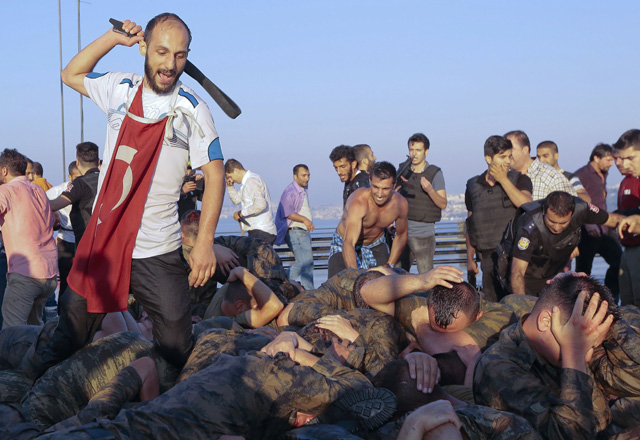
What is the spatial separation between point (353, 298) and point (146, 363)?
1992mm

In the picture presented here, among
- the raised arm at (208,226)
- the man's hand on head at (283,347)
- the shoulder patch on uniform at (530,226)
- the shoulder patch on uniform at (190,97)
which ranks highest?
the shoulder patch on uniform at (190,97)

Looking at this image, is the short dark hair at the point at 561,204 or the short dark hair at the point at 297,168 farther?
the short dark hair at the point at 297,168

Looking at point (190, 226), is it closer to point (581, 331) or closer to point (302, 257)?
point (581, 331)

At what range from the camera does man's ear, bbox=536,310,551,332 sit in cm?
321

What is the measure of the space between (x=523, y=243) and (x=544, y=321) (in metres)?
3.21

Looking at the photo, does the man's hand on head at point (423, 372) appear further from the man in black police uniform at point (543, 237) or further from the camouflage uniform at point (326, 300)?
the man in black police uniform at point (543, 237)

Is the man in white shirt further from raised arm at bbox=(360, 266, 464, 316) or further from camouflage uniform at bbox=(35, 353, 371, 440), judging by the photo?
camouflage uniform at bbox=(35, 353, 371, 440)

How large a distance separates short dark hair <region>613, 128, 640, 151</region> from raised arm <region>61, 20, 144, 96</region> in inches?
168

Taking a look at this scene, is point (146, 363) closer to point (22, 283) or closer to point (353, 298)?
point (353, 298)

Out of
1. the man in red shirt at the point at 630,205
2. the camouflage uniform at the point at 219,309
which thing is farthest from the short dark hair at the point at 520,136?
the camouflage uniform at the point at 219,309

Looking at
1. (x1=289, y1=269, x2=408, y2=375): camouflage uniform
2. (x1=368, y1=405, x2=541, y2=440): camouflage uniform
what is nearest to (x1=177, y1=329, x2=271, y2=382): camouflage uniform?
(x1=289, y1=269, x2=408, y2=375): camouflage uniform

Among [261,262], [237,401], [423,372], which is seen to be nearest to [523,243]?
[261,262]

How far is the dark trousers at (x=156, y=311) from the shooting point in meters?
A: 3.67

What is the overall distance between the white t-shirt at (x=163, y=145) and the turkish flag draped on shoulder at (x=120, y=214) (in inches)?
1.7
